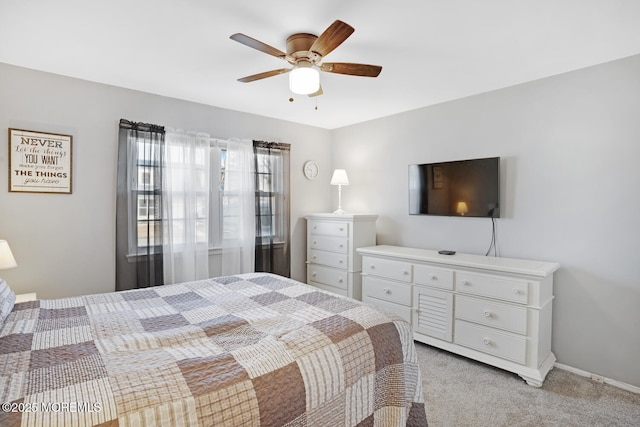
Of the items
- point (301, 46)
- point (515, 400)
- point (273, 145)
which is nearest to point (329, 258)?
point (273, 145)

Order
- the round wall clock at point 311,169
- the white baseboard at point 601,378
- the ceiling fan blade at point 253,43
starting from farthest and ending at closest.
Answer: the round wall clock at point 311,169
the white baseboard at point 601,378
the ceiling fan blade at point 253,43

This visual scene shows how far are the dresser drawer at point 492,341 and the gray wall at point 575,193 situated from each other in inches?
21.3

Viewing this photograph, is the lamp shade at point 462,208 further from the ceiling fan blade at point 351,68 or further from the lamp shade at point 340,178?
the ceiling fan blade at point 351,68

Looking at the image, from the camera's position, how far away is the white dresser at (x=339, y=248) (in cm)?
388

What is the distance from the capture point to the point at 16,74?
2.65m

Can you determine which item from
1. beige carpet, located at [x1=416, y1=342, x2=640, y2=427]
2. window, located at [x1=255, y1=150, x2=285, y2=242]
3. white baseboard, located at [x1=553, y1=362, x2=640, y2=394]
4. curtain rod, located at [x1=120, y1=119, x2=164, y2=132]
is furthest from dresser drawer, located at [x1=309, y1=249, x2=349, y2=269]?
curtain rod, located at [x1=120, y1=119, x2=164, y2=132]

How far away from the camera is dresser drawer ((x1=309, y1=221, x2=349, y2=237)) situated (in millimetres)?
3936

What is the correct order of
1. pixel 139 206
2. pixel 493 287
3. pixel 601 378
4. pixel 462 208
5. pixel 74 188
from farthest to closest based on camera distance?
pixel 462 208 → pixel 139 206 → pixel 74 188 → pixel 493 287 → pixel 601 378

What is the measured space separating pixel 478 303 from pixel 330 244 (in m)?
1.83

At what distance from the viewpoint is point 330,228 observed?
4117 millimetres

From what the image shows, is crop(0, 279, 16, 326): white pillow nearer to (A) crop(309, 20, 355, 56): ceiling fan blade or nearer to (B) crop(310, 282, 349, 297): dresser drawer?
(A) crop(309, 20, 355, 56): ceiling fan blade

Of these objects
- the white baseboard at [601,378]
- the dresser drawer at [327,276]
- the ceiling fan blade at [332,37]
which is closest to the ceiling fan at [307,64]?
the ceiling fan blade at [332,37]

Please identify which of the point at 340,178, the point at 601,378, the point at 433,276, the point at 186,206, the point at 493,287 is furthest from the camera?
the point at 340,178

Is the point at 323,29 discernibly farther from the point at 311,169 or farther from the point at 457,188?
the point at 311,169
